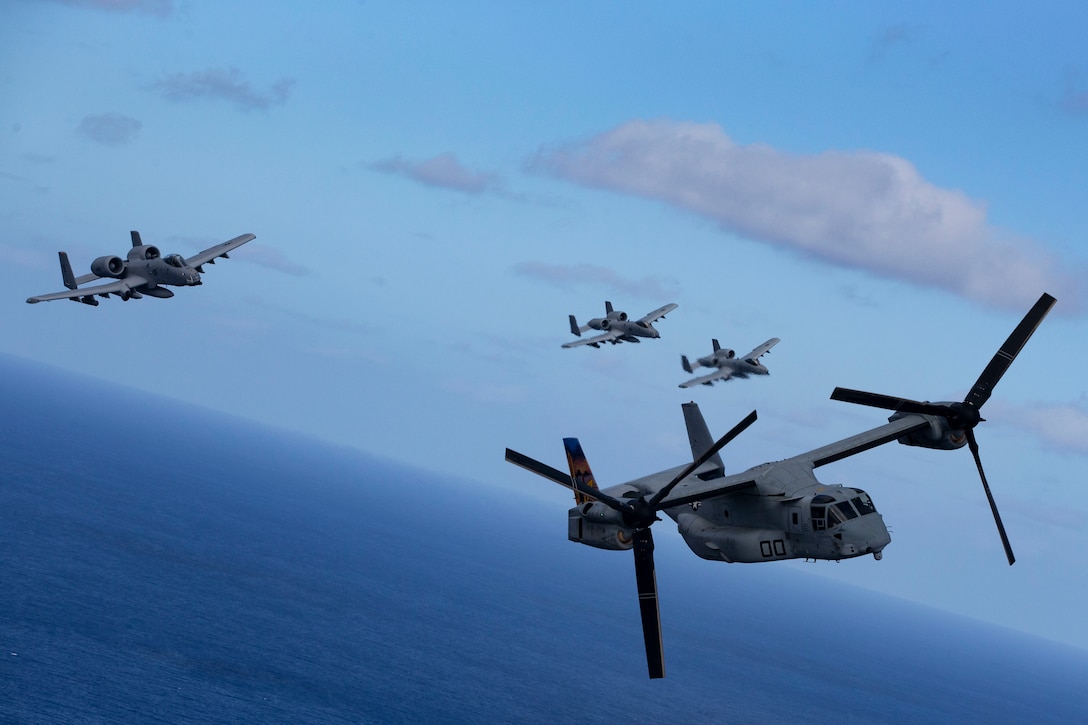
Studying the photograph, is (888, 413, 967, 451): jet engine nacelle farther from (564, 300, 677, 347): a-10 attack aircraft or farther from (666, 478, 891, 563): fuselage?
(564, 300, 677, 347): a-10 attack aircraft

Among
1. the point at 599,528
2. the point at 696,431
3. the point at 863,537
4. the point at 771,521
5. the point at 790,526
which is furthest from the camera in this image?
the point at 696,431

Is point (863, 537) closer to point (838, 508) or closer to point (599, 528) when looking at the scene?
point (838, 508)

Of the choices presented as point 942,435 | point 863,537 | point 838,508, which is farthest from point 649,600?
point 942,435

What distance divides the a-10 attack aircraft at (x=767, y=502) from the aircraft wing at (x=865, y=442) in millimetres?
55

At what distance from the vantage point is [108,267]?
243 ft

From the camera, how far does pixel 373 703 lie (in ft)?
546

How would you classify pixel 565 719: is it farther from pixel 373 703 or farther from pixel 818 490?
pixel 818 490

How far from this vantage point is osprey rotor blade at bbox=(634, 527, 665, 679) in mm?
46344

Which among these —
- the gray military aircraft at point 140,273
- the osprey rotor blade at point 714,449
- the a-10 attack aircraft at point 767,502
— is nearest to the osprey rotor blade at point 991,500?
the a-10 attack aircraft at point 767,502

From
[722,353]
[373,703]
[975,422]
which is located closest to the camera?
[975,422]

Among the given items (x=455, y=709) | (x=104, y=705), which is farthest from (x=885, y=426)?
(x=455, y=709)

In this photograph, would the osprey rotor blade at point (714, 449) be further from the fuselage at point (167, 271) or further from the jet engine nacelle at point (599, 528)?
the fuselage at point (167, 271)

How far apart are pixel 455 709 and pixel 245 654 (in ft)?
133

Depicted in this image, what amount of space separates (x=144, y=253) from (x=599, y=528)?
47.4 metres
